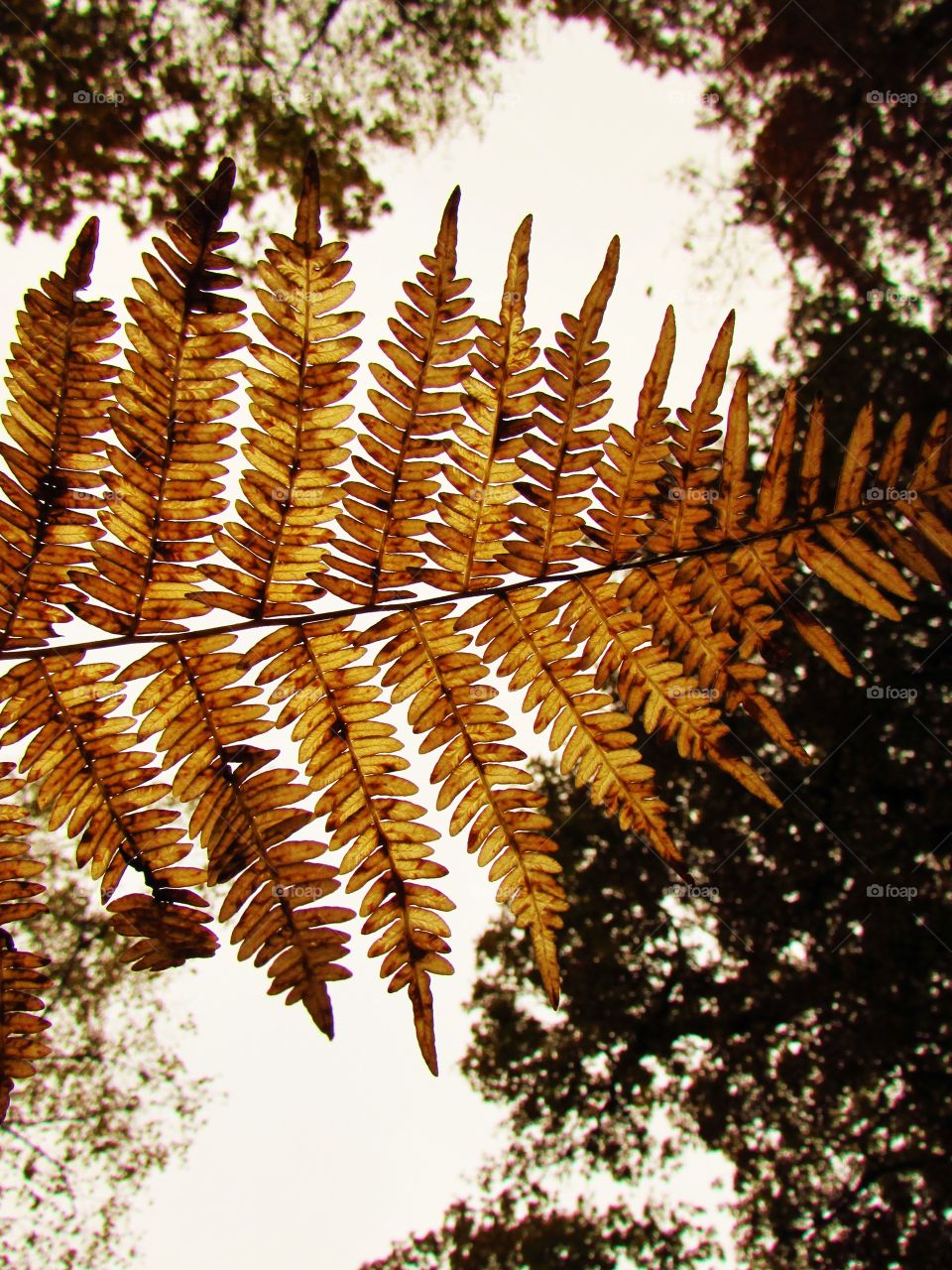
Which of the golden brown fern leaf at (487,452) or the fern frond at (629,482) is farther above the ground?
the golden brown fern leaf at (487,452)

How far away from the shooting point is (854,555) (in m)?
1.25

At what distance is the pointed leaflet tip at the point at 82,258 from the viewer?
1.11m

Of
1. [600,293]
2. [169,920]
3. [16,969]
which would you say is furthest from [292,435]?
[16,969]

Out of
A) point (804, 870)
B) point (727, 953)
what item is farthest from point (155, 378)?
point (727, 953)

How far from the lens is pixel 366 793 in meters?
1.23

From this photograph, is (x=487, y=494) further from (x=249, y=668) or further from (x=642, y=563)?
(x=249, y=668)

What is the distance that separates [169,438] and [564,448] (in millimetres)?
636

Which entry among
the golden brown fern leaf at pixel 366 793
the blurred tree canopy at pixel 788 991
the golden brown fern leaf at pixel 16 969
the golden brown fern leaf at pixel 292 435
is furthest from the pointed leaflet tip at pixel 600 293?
the blurred tree canopy at pixel 788 991

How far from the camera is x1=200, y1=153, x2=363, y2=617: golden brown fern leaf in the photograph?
1.16 m

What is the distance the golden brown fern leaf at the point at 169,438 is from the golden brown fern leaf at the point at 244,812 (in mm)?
114

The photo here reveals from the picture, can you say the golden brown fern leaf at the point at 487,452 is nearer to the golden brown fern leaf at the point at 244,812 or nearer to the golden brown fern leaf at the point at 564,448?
the golden brown fern leaf at the point at 564,448

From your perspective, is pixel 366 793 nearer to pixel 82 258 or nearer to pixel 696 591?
pixel 696 591

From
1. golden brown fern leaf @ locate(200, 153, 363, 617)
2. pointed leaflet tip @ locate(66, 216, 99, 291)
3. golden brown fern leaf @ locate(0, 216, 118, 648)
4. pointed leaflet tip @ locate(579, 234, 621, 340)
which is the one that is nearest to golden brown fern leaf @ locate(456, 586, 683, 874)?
golden brown fern leaf @ locate(200, 153, 363, 617)

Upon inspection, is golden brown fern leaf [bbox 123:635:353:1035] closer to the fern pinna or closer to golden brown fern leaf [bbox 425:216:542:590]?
the fern pinna
